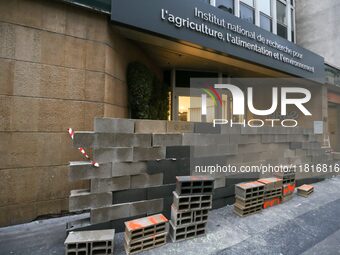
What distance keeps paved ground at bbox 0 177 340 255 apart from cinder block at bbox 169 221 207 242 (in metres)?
0.12

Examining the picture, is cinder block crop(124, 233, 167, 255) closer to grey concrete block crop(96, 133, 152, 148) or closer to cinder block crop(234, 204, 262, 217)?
grey concrete block crop(96, 133, 152, 148)

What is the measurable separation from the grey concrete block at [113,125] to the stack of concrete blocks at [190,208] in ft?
5.29

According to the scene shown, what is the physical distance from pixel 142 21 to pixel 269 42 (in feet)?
21.6

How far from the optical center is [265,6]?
12.4m

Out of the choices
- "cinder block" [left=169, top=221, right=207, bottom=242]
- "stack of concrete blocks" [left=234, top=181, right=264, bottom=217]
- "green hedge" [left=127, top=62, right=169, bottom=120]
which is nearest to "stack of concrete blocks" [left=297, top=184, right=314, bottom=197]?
"stack of concrete blocks" [left=234, top=181, right=264, bottom=217]

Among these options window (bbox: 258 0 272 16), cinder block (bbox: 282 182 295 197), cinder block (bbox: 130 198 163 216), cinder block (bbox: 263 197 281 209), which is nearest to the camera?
cinder block (bbox: 130 198 163 216)

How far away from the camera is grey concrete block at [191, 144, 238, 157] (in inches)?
212

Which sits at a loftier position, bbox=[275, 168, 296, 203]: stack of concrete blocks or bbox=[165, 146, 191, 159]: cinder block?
bbox=[165, 146, 191, 159]: cinder block

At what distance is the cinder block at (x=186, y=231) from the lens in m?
4.14

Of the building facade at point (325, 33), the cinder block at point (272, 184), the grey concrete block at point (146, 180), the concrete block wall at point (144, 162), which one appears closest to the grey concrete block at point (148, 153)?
the concrete block wall at point (144, 162)

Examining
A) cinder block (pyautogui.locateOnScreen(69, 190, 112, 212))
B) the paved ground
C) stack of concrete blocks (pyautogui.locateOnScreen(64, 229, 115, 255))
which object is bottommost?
the paved ground

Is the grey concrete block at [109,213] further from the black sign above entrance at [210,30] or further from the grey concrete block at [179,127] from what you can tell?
the black sign above entrance at [210,30]

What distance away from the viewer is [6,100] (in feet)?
15.2

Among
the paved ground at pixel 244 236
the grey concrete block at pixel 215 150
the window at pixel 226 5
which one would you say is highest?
the window at pixel 226 5
